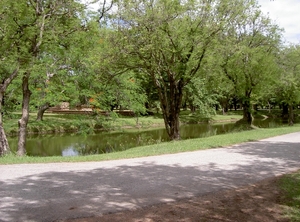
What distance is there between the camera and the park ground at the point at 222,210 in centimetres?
452

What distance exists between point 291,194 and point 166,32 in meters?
10.4

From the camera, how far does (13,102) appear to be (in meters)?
25.6

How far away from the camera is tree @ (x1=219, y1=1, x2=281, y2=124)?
71.7 feet

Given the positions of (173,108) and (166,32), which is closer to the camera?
(166,32)

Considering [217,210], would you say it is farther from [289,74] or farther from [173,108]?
[289,74]

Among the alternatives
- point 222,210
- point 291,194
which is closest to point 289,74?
point 291,194

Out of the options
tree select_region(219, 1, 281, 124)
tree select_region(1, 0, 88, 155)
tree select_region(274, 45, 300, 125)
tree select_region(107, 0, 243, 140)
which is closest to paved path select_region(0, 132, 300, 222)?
tree select_region(1, 0, 88, 155)

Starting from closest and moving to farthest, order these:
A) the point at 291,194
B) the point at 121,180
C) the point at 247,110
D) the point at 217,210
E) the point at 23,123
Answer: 1. the point at 217,210
2. the point at 291,194
3. the point at 121,180
4. the point at 23,123
5. the point at 247,110

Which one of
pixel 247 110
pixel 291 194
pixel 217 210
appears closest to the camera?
pixel 217 210

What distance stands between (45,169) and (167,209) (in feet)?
14.8

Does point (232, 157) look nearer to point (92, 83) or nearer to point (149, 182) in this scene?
point (149, 182)

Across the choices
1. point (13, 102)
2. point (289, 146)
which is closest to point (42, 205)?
point (289, 146)

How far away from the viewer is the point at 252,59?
21.5 m

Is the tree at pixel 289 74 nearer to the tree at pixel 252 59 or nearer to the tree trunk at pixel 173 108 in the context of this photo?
the tree at pixel 252 59
